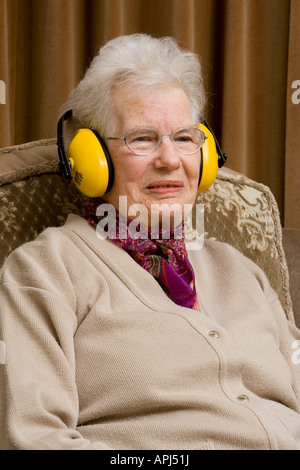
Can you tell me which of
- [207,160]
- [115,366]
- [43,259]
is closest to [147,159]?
[207,160]

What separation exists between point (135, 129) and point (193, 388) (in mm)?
533

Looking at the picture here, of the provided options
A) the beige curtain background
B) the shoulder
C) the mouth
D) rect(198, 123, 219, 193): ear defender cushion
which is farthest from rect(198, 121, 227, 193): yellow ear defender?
the beige curtain background

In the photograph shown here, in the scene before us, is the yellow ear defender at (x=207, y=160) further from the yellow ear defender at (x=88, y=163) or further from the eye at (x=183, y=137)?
the yellow ear defender at (x=88, y=163)

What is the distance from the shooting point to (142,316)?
122 centimetres

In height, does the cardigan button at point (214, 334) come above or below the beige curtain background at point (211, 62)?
below

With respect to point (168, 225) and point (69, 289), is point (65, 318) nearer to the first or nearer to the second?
point (69, 289)

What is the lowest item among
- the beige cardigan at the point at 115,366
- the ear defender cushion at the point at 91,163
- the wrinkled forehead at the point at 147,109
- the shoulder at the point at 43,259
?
the beige cardigan at the point at 115,366

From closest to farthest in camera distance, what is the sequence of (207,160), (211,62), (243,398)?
(243,398)
(207,160)
(211,62)

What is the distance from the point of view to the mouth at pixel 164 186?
4.51 feet

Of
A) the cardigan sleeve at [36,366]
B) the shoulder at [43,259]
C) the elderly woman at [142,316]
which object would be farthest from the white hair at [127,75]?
the cardigan sleeve at [36,366]

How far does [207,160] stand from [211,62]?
2.99 ft

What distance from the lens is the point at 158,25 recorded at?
2188 millimetres

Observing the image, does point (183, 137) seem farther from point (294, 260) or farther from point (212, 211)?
point (294, 260)
